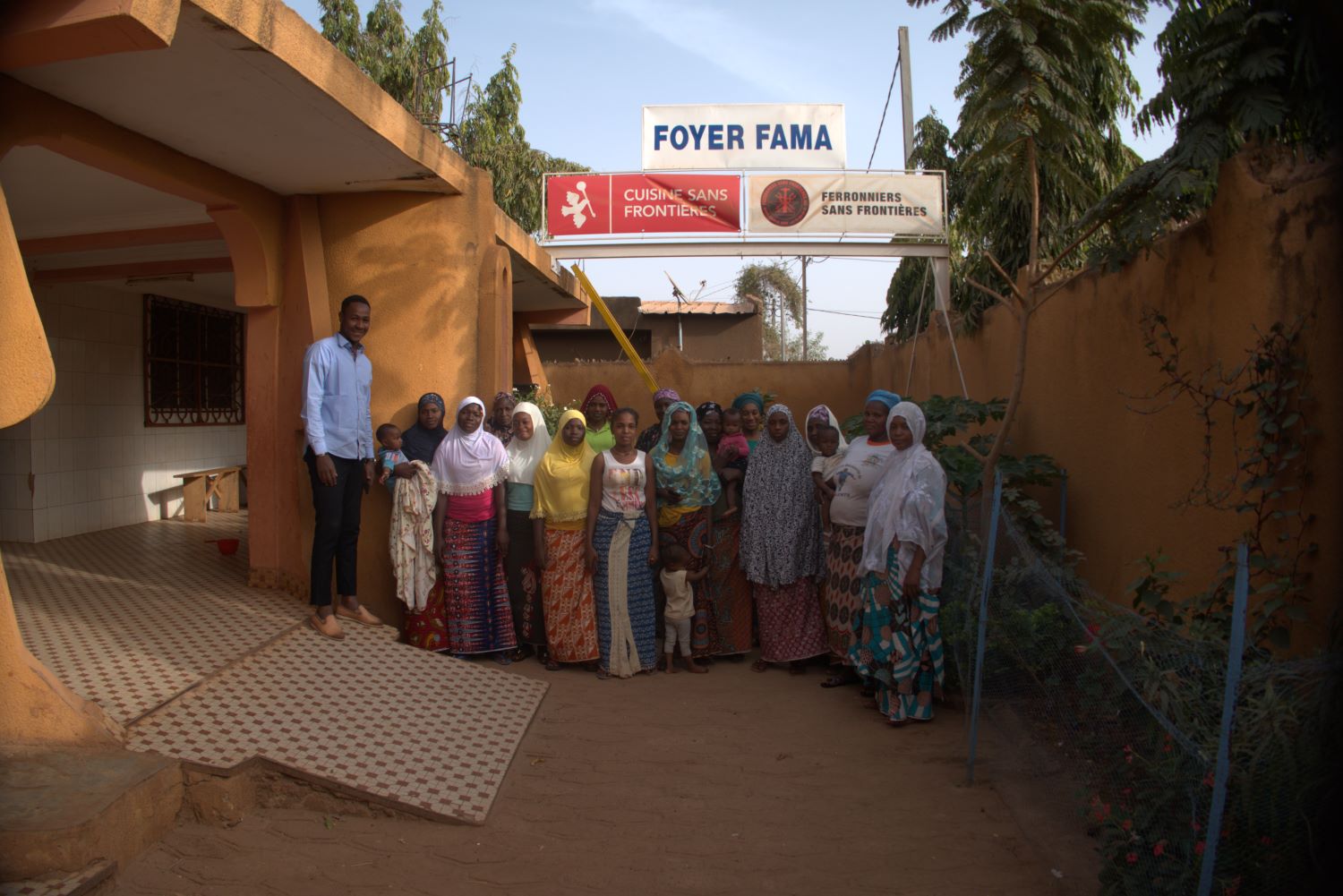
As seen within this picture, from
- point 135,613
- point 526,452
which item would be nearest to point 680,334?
point 526,452

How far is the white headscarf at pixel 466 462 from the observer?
5.62 metres

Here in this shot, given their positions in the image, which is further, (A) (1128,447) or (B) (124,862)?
(A) (1128,447)

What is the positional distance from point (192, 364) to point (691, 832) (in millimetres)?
7952

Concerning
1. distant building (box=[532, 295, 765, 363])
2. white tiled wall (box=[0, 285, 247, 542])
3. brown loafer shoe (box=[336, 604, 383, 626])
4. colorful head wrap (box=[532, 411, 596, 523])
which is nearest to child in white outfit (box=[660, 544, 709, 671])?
colorful head wrap (box=[532, 411, 596, 523])

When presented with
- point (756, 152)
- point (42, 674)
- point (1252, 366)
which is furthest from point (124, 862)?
point (756, 152)

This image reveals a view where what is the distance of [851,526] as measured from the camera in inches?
208

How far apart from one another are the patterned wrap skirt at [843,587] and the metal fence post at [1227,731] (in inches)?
110

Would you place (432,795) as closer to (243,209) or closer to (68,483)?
(243,209)

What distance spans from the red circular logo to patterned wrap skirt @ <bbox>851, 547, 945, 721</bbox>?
5.96 meters

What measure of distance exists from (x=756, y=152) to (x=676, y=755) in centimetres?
758

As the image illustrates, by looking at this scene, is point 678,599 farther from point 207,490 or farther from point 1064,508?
point 207,490

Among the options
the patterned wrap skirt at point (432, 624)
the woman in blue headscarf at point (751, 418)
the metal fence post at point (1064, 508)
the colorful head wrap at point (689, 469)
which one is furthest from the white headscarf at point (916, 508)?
the patterned wrap skirt at point (432, 624)

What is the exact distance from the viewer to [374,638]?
5105 millimetres

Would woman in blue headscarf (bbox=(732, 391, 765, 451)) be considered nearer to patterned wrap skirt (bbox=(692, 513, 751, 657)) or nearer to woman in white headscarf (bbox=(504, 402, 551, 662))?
patterned wrap skirt (bbox=(692, 513, 751, 657))
